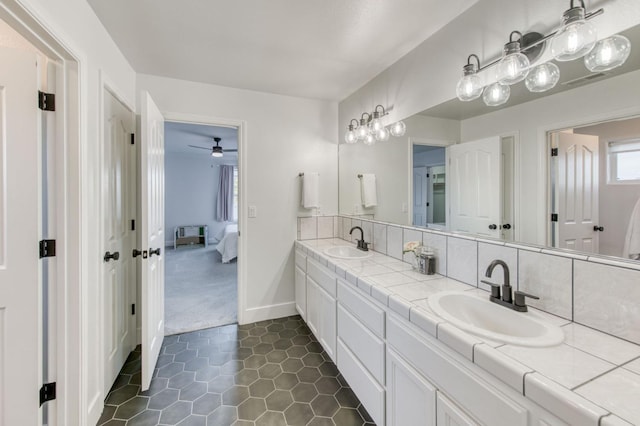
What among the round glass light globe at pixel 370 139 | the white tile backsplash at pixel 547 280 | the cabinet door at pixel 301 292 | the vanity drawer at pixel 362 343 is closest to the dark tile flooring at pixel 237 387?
the cabinet door at pixel 301 292

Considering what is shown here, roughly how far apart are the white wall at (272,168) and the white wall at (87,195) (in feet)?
3.58

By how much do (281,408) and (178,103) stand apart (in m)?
2.65

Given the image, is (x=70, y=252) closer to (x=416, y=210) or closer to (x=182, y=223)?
(x=416, y=210)

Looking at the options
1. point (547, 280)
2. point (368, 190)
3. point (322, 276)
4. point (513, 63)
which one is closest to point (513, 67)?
point (513, 63)

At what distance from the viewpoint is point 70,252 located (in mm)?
1354

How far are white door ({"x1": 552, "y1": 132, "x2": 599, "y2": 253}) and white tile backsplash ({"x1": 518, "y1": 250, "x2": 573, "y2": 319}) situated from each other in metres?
0.10

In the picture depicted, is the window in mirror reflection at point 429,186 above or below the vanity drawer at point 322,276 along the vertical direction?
above

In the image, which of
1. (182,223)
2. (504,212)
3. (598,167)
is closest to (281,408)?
(504,212)

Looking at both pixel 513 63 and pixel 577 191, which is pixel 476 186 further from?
pixel 513 63

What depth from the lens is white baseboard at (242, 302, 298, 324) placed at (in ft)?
9.36

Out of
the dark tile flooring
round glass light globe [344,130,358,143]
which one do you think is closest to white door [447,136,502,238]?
round glass light globe [344,130,358,143]

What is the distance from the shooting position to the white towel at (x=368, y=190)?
8.55ft

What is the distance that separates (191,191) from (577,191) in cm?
765

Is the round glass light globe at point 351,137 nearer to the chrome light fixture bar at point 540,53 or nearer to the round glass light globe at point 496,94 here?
the chrome light fixture bar at point 540,53
